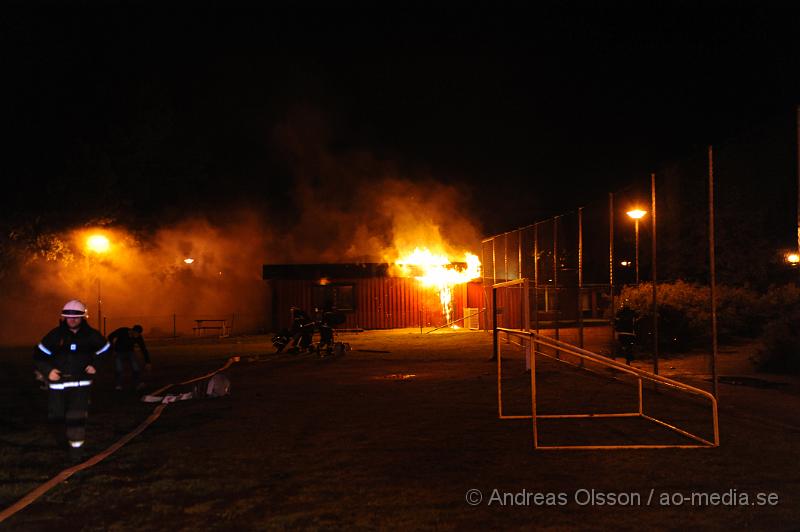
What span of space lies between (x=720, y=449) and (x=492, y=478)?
3.07 m

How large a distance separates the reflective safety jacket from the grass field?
3.34 ft

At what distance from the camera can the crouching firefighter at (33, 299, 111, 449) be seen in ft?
25.3

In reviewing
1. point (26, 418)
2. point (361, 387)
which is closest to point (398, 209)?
point (361, 387)

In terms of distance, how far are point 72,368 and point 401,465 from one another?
3925 mm

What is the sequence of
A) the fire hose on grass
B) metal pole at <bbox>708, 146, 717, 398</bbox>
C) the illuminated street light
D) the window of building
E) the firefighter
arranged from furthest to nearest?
1. the window of building
2. the illuminated street light
3. the firefighter
4. metal pole at <bbox>708, 146, 717, 398</bbox>
5. the fire hose on grass

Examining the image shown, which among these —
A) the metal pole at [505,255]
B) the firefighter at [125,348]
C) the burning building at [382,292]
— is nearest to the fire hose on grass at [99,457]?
the firefighter at [125,348]

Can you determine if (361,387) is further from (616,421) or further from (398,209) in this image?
(398,209)

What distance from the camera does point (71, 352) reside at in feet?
25.6

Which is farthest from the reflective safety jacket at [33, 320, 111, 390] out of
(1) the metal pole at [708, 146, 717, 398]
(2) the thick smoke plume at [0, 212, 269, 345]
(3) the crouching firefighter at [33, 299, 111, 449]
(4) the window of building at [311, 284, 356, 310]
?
(4) the window of building at [311, 284, 356, 310]

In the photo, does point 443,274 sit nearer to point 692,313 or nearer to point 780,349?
point 692,313

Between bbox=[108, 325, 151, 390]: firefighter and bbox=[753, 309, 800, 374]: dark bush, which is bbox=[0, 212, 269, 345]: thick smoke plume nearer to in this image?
bbox=[108, 325, 151, 390]: firefighter

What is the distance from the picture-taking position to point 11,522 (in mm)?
5738

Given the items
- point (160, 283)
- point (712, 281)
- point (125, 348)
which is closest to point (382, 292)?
point (160, 283)

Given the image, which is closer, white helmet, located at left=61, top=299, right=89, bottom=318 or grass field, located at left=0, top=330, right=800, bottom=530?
grass field, located at left=0, top=330, right=800, bottom=530
